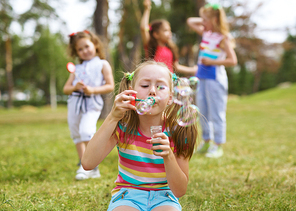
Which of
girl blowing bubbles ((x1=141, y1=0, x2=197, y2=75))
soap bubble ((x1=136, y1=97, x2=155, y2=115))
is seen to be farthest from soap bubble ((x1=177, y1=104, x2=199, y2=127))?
girl blowing bubbles ((x1=141, y1=0, x2=197, y2=75))

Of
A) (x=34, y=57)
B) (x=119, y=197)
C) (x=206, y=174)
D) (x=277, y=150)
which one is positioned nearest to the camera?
(x=119, y=197)

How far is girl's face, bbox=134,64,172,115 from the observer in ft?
4.83

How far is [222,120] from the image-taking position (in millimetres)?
3777

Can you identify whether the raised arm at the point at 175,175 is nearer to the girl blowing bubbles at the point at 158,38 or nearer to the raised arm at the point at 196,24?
the girl blowing bubbles at the point at 158,38

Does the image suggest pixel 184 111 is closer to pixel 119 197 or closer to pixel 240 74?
pixel 119 197

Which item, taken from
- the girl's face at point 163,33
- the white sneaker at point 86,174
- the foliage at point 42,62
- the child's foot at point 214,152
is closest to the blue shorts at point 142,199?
the white sneaker at point 86,174

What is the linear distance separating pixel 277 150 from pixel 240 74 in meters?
35.4

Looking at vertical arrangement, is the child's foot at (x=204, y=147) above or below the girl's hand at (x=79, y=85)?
below

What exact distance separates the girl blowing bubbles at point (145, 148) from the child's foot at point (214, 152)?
2.11m

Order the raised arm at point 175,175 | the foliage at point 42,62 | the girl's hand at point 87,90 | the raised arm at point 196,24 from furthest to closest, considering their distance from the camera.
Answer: the foliage at point 42,62 < the raised arm at point 196,24 < the girl's hand at point 87,90 < the raised arm at point 175,175

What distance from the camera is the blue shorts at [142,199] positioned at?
1.54 meters

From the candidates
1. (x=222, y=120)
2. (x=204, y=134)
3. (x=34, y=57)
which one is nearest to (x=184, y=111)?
(x=222, y=120)

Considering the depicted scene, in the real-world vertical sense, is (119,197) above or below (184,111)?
below

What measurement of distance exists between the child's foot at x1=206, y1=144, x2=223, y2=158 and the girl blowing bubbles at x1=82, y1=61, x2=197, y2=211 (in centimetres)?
211
